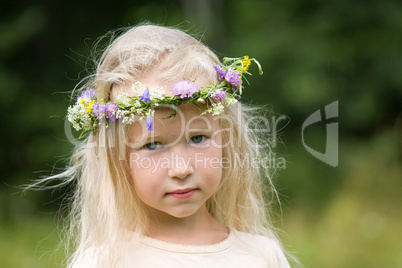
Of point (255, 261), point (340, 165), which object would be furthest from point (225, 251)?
point (340, 165)

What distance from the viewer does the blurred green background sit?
7.39 metres

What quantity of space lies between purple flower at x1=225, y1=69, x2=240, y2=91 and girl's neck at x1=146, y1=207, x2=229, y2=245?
588 mm

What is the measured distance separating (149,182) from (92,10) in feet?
20.5

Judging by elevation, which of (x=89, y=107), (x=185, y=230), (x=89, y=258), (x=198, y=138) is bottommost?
(x=89, y=258)

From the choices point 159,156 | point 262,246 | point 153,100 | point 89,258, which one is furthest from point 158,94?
point 262,246

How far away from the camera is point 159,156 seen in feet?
7.82

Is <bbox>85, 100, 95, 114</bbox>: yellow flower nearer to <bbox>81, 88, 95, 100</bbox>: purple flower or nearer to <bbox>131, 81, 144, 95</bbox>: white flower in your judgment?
<bbox>81, 88, 95, 100</bbox>: purple flower

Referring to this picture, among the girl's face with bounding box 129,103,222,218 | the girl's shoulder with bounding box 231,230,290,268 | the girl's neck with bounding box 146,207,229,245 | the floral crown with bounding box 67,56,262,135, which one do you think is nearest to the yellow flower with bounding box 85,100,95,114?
the floral crown with bounding box 67,56,262,135

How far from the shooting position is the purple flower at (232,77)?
2.58m

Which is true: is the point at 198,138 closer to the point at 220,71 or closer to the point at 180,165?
the point at 180,165

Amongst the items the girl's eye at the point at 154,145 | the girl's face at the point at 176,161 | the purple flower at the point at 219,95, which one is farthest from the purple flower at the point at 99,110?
the purple flower at the point at 219,95

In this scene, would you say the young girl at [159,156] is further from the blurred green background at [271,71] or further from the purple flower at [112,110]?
the blurred green background at [271,71]

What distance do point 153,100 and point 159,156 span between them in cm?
22

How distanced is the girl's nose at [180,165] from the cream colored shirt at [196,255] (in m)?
0.35
